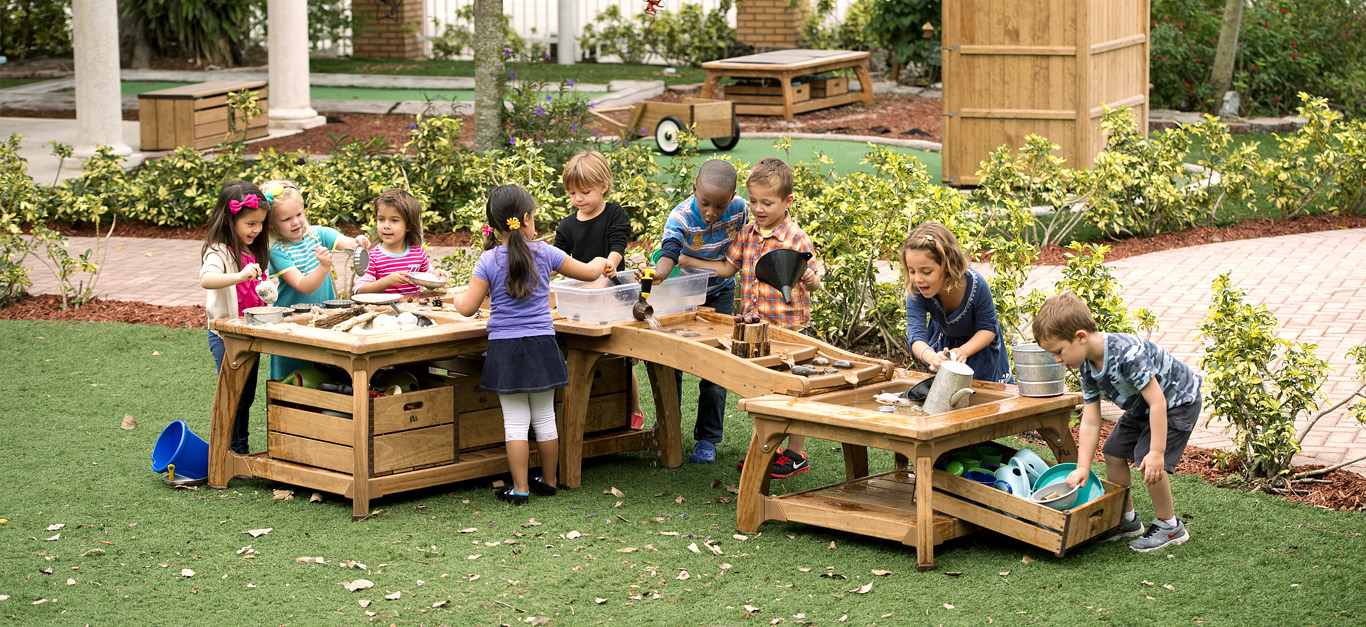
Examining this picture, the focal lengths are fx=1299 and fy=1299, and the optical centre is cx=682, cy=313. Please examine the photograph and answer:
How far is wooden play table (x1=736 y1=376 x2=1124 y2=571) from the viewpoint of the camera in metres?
4.26

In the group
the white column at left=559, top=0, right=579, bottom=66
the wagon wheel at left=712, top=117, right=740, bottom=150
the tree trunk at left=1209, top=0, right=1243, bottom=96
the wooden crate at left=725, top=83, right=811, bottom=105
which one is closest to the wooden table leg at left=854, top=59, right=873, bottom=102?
the wooden crate at left=725, top=83, right=811, bottom=105

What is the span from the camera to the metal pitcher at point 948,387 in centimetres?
435

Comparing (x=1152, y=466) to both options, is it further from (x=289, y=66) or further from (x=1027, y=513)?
(x=289, y=66)

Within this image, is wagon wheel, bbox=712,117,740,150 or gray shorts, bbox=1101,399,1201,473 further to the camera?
wagon wheel, bbox=712,117,740,150

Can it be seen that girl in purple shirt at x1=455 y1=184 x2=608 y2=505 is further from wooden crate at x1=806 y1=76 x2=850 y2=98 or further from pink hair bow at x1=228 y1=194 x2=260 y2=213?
wooden crate at x1=806 y1=76 x2=850 y2=98

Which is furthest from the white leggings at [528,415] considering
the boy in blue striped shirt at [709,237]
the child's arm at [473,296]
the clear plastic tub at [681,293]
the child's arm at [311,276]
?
the child's arm at [311,276]

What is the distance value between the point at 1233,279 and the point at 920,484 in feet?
18.4

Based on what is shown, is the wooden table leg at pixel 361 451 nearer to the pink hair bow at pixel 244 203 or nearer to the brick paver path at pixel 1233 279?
the pink hair bow at pixel 244 203

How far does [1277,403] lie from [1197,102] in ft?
43.0

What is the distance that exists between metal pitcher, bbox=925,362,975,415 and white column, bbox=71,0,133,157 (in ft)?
35.8

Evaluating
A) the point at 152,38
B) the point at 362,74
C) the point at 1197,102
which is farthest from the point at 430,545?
the point at 152,38

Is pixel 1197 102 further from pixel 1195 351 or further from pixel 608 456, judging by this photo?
pixel 608 456

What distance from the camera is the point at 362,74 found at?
2166 cm

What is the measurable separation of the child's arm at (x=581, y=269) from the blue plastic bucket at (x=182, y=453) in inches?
66.7
